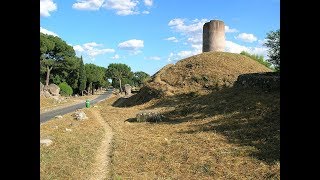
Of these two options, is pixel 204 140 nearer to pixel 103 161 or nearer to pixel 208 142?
pixel 208 142

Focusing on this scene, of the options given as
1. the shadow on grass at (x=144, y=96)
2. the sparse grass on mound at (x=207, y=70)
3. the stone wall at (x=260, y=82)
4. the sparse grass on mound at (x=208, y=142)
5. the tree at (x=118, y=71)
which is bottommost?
the sparse grass on mound at (x=208, y=142)

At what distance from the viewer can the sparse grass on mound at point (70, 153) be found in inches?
423

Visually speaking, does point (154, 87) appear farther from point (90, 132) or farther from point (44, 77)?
point (44, 77)

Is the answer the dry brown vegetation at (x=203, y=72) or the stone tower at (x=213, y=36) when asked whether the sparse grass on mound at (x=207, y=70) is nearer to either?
the dry brown vegetation at (x=203, y=72)

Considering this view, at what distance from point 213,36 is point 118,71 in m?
82.1

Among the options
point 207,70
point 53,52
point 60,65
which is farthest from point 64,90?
point 207,70

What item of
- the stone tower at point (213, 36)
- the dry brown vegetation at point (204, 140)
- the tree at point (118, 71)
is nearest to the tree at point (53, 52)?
the stone tower at point (213, 36)

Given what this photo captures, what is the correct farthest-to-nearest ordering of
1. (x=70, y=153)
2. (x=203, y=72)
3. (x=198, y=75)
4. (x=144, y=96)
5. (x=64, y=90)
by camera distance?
(x=64, y=90) < (x=144, y=96) < (x=203, y=72) < (x=198, y=75) < (x=70, y=153)

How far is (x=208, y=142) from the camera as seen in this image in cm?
1463

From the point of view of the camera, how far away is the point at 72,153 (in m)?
13.5

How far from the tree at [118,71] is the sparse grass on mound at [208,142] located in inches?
3827

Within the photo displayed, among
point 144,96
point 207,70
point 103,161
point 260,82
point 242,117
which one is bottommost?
point 103,161
